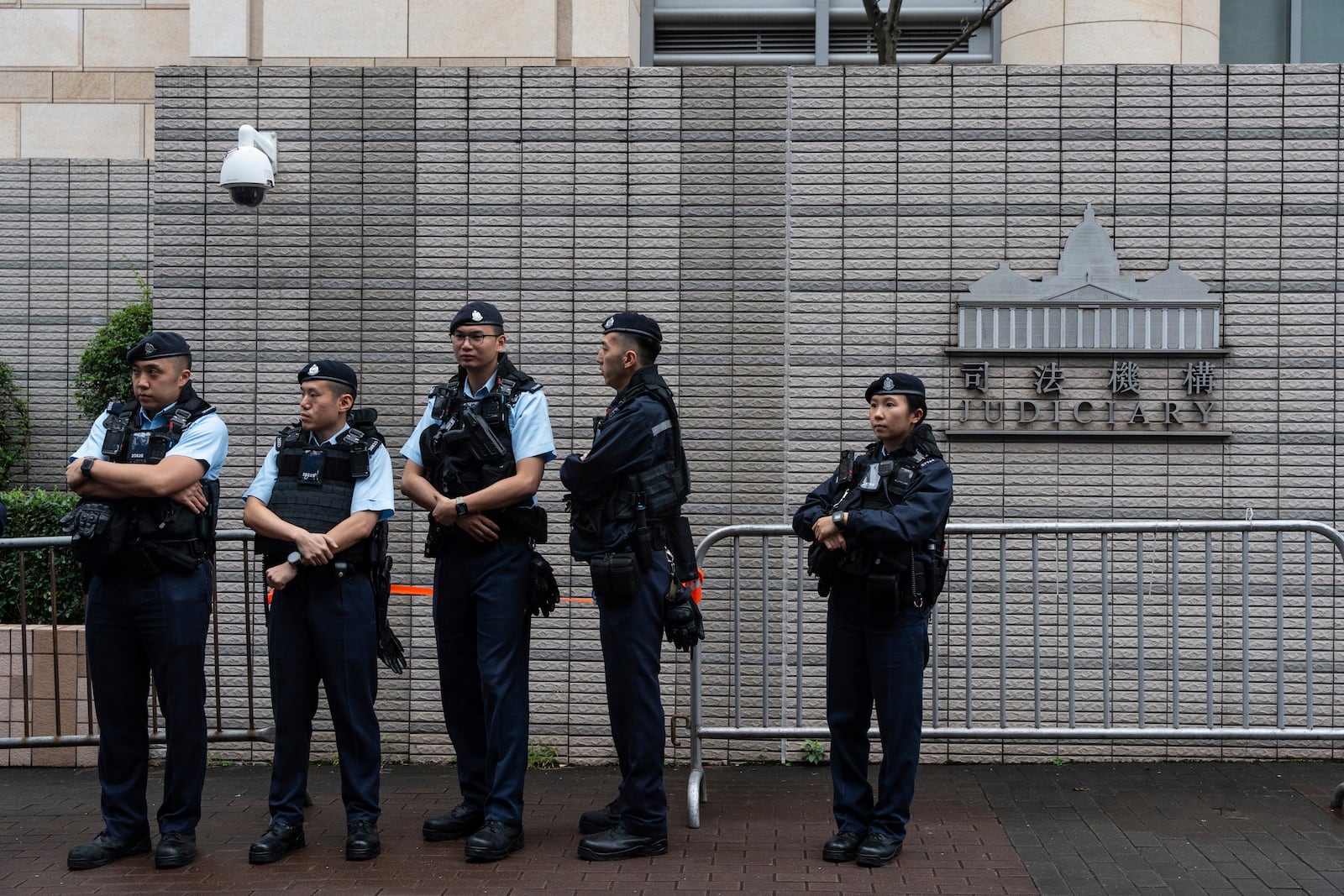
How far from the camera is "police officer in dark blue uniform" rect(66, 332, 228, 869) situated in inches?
208

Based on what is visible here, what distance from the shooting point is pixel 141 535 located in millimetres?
5293

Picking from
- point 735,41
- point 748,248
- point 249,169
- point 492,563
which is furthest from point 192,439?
point 735,41

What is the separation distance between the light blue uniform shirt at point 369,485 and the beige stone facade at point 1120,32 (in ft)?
19.7

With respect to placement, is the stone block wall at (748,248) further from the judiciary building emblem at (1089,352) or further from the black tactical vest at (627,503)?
the black tactical vest at (627,503)

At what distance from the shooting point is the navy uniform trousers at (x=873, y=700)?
534cm

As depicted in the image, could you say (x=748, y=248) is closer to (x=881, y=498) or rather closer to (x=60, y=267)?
(x=881, y=498)

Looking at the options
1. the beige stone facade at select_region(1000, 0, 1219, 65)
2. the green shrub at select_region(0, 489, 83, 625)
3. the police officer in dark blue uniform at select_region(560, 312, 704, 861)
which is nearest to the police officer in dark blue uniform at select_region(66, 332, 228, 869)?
the police officer in dark blue uniform at select_region(560, 312, 704, 861)

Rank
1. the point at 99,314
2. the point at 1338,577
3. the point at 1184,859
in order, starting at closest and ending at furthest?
the point at 1184,859 < the point at 1338,577 < the point at 99,314

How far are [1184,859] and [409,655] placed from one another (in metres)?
4.06

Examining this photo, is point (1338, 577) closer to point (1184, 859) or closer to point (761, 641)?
point (1184, 859)

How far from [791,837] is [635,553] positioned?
1489 mm

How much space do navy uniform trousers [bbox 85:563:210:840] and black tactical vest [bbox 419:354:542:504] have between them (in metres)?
1.12

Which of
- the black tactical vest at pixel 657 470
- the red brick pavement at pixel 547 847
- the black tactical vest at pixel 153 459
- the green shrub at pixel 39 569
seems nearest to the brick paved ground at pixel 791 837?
the red brick pavement at pixel 547 847

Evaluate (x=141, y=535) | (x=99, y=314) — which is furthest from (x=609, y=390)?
(x=99, y=314)
